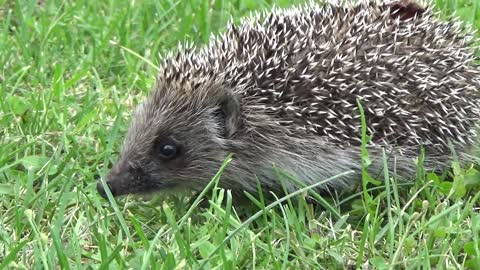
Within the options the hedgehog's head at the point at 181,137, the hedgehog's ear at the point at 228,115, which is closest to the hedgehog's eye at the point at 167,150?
the hedgehog's head at the point at 181,137

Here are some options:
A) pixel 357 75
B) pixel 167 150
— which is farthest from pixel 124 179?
pixel 357 75

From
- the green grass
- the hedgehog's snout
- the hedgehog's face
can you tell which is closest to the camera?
the green grass

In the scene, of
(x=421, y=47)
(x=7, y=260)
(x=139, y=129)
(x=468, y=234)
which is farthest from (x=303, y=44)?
(x=7, y=260)

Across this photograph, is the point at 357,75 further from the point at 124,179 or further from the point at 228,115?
the point at 124,179

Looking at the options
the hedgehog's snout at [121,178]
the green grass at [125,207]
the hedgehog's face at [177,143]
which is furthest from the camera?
the hedgehog's face at [177,143]

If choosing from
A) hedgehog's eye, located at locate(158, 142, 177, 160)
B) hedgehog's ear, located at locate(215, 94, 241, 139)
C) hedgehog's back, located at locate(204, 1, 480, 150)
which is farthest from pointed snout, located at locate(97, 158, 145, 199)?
hedgehog's back, located at locate(204, 1, 480, 150)

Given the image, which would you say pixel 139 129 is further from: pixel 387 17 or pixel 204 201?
pixel 387 17

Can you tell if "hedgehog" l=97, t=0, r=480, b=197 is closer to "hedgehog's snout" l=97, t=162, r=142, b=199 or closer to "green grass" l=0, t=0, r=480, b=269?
"hedgehog's snout" l=97, t=162, r=142, b=199

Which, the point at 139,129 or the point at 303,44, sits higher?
the point at 303,44

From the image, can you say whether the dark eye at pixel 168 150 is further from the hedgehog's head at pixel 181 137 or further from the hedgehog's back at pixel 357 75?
the hedgehog's back at pixel 357 75
